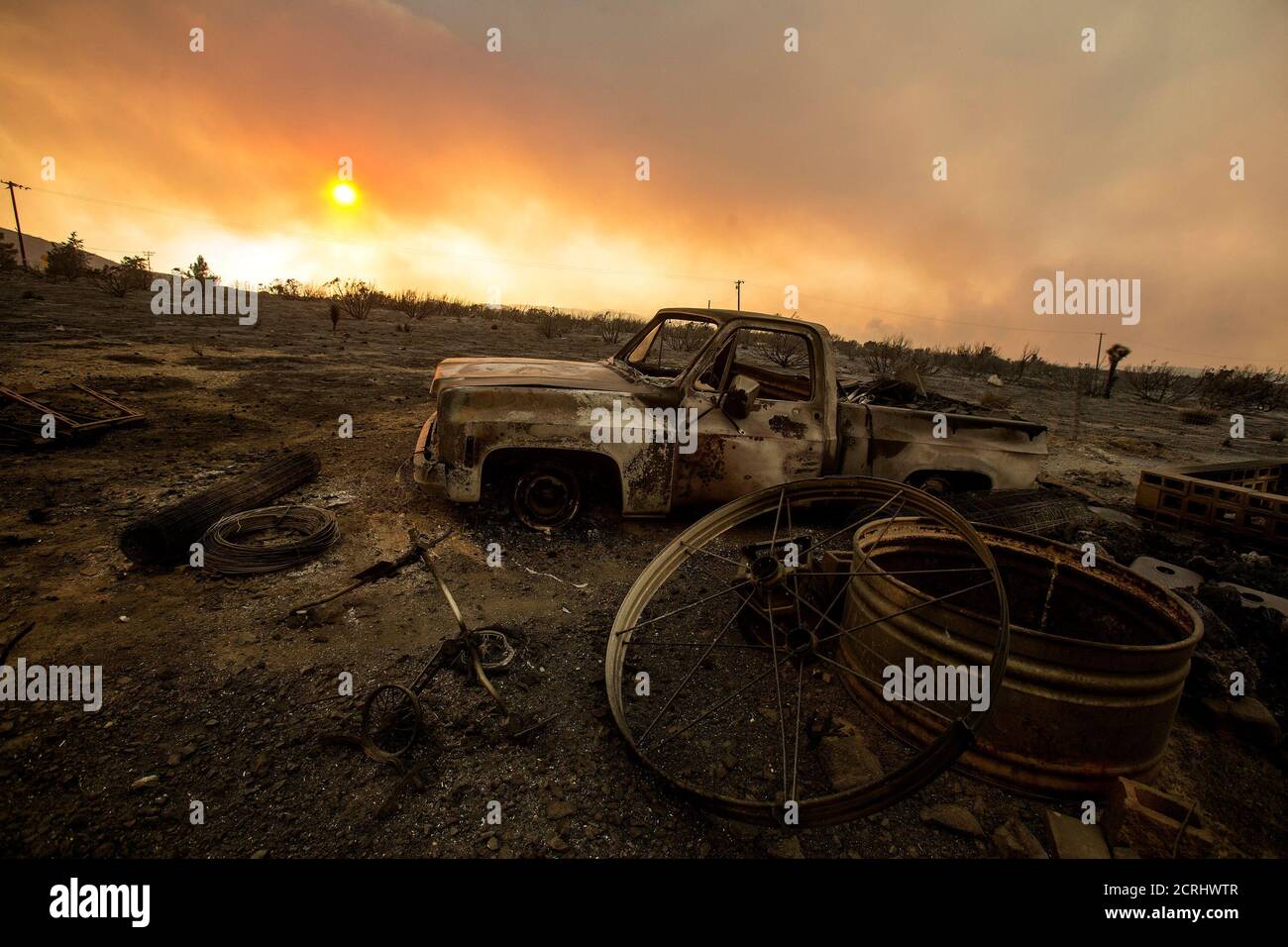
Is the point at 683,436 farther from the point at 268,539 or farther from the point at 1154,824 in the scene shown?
the point at 268,539

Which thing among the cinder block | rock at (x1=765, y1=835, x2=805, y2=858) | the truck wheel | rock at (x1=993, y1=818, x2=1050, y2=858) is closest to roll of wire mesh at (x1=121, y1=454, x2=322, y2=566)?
the truck wheel

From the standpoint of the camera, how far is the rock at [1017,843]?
77.3 inches

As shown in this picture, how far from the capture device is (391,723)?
232cm

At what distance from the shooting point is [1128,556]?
4.05 metres

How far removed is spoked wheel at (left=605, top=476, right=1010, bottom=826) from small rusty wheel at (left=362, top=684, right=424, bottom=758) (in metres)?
0.86

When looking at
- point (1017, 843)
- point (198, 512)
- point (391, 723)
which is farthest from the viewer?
point (198, 512)

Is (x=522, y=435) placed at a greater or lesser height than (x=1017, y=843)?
greater

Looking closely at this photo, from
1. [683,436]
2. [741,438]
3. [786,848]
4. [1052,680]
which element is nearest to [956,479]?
[741,438]

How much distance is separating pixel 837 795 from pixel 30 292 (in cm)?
2445

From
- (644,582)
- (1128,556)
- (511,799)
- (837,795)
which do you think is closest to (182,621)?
(511,799)

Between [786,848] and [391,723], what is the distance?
173cm
